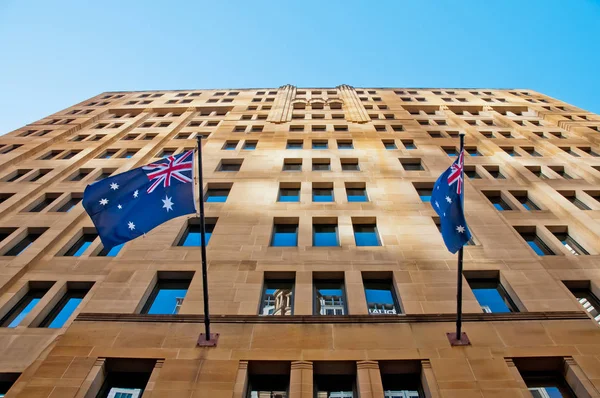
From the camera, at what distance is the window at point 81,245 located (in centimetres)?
2044

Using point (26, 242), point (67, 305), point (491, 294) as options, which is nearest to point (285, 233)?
point (491, 294)

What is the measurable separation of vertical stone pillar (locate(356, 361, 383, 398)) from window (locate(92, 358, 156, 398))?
7160 millimetres

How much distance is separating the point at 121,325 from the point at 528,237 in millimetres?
21698

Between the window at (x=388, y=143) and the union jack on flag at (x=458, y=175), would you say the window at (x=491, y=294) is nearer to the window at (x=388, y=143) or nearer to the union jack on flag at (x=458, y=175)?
the union jack on flag at (x=458, y=175)

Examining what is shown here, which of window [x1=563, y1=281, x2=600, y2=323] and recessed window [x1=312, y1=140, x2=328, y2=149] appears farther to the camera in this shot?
recessed window [x1=312, y1=140, x2=328, y2=149]

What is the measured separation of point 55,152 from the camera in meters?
33.8

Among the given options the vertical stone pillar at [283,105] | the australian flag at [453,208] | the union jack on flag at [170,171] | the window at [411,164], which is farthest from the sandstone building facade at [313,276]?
the union jack on flag at [170,171]

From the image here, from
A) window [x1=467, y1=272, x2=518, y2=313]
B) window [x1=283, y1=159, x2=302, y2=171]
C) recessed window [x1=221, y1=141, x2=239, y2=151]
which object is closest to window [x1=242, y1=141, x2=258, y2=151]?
recessed window [x1=221, y1=141, x2=239, y2=151]

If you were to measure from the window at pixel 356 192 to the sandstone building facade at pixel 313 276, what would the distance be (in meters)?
0.13

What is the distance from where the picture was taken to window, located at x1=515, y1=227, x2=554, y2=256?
65.8ft

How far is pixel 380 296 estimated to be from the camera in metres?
16.4

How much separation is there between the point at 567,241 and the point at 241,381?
1993 centimetres

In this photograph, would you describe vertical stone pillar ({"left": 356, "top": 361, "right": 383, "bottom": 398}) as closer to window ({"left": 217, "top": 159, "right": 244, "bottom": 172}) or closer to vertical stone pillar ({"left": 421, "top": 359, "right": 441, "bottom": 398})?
vertical stone pillar ({"left": 421, "top": 359, "right": 441, "bottom": 398})

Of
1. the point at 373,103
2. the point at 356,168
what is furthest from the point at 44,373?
the point at 373,103
